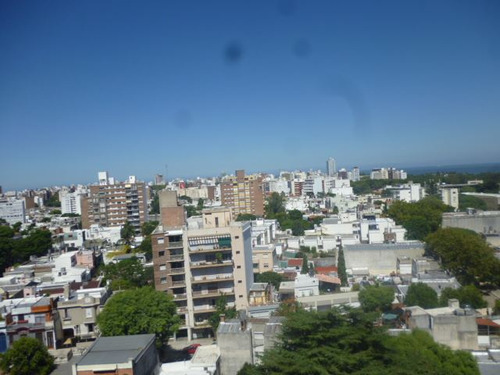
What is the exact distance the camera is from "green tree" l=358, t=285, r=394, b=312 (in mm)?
11305

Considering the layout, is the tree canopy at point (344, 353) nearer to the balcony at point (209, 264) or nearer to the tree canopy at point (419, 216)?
the balcony at point (209, 264)

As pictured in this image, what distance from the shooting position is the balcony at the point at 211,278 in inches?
479

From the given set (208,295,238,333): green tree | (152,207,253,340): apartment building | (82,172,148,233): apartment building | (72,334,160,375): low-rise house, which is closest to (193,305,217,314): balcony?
(152,207,253,340): apartment building

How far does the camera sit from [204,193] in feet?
180

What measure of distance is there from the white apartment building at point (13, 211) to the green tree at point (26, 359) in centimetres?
3227

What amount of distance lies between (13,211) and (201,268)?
107ft

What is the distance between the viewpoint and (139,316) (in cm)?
988

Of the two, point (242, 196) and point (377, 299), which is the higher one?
point (242, 196)

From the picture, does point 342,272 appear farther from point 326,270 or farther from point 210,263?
point 210,263

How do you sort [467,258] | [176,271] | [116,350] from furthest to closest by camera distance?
[467,258]
[176,271]
[116,350]

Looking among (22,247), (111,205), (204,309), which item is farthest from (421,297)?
(111,205)

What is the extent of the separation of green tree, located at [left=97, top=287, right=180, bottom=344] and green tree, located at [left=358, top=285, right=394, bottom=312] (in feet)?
15.4

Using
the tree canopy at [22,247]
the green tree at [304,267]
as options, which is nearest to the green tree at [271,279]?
the green tree at [304,267]

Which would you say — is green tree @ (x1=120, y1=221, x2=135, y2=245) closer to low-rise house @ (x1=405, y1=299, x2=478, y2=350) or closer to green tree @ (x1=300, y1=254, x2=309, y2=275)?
green tree @ (x1=300, y1=254, x2=309, y2=275)
